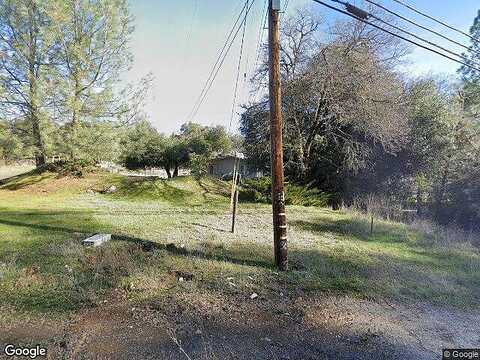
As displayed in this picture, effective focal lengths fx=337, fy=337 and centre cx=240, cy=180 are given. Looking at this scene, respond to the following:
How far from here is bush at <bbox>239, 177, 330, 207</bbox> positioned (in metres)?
17.0

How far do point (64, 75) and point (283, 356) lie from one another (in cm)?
1781

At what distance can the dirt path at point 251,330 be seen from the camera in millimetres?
3488

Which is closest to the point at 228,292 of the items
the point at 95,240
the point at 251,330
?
the point at 251,330

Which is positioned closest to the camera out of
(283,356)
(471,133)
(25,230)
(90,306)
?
(283,356)

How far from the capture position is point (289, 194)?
17.0 meters

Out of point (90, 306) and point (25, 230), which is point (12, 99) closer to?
point (25, 230)

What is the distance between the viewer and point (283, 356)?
3477 mm

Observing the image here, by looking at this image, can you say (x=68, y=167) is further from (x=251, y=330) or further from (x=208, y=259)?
(x=251, y=330)

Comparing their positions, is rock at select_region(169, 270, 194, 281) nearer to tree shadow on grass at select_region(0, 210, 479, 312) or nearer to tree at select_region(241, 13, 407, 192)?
tree shadow on grass at select_region(0, 210, 479, 312)

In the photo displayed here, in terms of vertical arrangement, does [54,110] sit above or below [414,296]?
above

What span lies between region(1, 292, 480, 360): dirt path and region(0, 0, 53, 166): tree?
14924mm

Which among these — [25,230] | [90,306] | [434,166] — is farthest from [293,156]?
[90,306]

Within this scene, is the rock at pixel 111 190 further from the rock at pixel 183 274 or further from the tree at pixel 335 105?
the rock at pixel 183 274

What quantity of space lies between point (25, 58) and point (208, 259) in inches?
621
